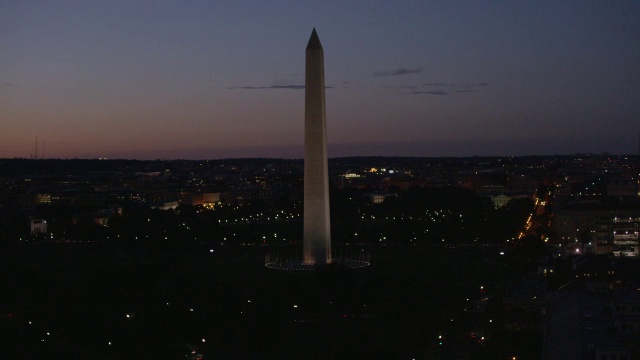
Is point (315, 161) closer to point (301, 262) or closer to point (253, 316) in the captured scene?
point (301, 262)

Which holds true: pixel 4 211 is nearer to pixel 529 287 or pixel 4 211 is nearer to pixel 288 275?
pixel 288 275

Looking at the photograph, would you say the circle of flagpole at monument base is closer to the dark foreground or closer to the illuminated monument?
the illuminated monument

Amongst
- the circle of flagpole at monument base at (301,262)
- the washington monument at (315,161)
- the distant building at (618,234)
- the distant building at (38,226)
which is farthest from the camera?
the distant building at (38,226)

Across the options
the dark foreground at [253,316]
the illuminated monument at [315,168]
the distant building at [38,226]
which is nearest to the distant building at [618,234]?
the dark foreground at [253,316]

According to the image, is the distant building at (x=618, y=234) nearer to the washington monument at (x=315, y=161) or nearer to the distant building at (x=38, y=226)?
the washington monument at (x=315, y=161)

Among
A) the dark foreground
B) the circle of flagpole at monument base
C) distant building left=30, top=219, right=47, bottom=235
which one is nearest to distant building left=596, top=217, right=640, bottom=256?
the circle of flagpole at monument base

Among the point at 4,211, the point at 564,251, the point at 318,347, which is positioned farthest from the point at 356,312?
the point at 4,211
